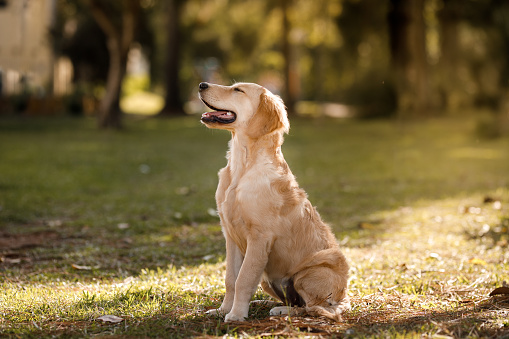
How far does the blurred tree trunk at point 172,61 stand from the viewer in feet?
103

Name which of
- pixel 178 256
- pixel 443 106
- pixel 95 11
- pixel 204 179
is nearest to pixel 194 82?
pixel 443 106

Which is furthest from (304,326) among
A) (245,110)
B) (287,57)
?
(287,57)

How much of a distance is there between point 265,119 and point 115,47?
1922 cm

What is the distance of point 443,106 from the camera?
31641 millimetres

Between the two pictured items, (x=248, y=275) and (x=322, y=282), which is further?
(x=322, y=282)

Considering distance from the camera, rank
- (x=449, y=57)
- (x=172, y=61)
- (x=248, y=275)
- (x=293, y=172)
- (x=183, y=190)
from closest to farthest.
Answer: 1. (x=248, y=275)
2. (x=183, y=190)
3. (x=293, y=172)
4. (x=449, y=57)
5. (x=172, y=61)

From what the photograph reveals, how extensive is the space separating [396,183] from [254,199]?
7.99 meters

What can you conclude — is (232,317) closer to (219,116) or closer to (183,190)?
(219,116)

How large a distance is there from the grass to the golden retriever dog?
0.73 ft

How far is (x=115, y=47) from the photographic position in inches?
893

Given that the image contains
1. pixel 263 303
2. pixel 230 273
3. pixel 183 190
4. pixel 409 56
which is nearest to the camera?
pixel 230 273

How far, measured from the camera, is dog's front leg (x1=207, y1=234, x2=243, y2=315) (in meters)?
4.45

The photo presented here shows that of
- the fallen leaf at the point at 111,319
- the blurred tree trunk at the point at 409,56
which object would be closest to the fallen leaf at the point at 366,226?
the fallen leaf at the point at 111,319

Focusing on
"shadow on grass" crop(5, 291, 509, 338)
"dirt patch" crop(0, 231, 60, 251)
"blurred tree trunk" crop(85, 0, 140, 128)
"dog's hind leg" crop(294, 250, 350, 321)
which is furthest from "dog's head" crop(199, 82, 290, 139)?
"blurred tree trunk" crop(85, 0, 140, 128)
